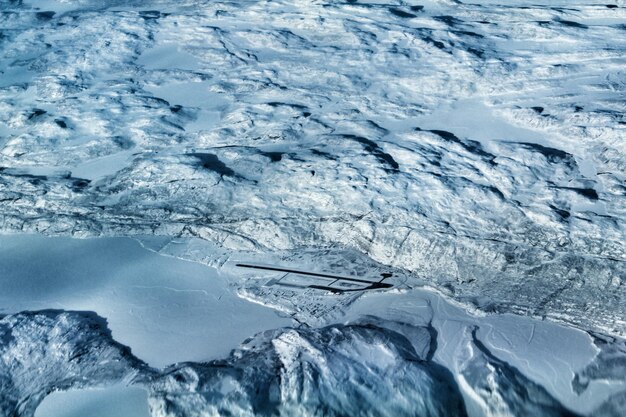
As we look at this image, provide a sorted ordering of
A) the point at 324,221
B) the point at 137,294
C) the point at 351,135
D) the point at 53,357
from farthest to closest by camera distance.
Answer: the point at 351,135
the point at 324,221
the point at 137,294
the point at 53,357

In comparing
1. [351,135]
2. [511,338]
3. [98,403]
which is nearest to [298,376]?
[98,403]

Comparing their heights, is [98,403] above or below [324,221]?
below

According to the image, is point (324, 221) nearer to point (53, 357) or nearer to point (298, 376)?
point (298, 376)

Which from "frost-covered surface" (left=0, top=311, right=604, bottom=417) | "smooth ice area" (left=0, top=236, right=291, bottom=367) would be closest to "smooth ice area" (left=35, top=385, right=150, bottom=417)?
"frost-covered surface" (left=0, top=311, right=604, bottom=417)

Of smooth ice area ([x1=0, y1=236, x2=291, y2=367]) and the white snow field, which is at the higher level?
the white snow field

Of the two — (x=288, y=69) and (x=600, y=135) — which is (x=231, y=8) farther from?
(x=600, y=135)

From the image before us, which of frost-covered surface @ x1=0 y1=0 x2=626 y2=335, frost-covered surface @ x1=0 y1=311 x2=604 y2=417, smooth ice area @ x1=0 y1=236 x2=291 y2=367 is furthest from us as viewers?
frost-covered surface @ x1=0 y1=0 x2=626 y2=335

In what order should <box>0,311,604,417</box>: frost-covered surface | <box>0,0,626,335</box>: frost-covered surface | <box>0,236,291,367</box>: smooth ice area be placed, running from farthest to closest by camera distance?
1. <box>0,0,626,335</box>: frost-covered surface
2. <box>0,236,291,367</box>: smooth ice area
3. <box>0,311,604,417</box>: frost-covered surface

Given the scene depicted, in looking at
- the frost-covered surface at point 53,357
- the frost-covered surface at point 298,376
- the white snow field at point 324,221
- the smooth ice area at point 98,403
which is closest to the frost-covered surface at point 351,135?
the white snow field at point 324,221

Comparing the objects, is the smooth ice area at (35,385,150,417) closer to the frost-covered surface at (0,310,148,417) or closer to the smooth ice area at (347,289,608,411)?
the frost-covered surface at (0,310,148,417)
